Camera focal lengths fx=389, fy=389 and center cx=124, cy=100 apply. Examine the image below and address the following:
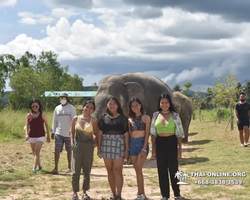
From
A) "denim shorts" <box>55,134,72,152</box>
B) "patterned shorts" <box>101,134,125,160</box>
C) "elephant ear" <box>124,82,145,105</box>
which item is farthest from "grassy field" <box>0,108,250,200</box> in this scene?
"elephant ear" <box>124,82,145,105</box>

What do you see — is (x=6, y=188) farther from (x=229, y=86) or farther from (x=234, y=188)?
(x=229, y=86)

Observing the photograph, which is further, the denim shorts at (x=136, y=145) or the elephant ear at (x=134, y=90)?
the elephant ear at (x=134, y=90)

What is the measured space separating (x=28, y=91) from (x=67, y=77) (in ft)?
71.9

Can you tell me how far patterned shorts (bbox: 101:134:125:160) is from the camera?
6.46 m

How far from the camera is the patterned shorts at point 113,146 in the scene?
6461 mm

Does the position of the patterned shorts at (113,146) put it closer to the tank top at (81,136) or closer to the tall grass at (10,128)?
the tank top at (81,136)

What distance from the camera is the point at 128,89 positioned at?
39.0ft

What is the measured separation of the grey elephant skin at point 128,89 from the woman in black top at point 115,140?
4382 mm

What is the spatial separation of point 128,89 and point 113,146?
552 centimetres

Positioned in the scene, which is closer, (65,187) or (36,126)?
(65,187)

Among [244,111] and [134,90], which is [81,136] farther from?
[244,111]

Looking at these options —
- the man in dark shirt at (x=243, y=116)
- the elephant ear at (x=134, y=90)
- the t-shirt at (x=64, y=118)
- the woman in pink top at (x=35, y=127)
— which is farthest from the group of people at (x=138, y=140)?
the man in dark shirt at (x=243, y=116)

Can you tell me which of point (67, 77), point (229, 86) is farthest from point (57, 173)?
point (67, 77)

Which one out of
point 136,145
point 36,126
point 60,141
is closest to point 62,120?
point 60,141
